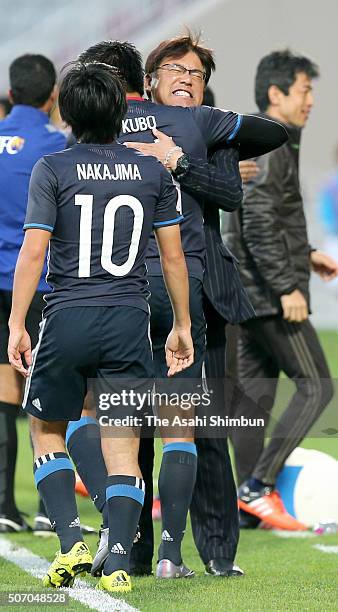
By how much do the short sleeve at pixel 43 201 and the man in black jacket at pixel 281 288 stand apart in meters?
2.44

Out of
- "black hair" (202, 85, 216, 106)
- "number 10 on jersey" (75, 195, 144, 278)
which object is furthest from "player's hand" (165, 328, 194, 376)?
"black hair" (202, 85, 216, 106)

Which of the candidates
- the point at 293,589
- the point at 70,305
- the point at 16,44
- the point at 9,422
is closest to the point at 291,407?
the point at 9,422

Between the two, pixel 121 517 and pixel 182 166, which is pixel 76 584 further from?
pixel 182 166

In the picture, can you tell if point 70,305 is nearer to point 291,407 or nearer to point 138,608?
point 138,608

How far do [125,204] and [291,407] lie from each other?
2.59 metres

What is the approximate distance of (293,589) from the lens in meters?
4.84

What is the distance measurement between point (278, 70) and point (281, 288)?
123 centimetres

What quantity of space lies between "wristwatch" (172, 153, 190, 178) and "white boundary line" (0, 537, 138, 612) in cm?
149

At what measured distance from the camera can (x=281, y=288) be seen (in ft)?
22.1

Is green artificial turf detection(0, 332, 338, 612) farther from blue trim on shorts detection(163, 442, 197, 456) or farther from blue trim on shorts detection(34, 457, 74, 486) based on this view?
blue trim on shorts detection(34, 457, 74, 486)

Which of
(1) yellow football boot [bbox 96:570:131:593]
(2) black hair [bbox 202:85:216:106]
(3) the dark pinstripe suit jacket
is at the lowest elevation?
(1) yellow football boot [bbox 96:570:131:593]

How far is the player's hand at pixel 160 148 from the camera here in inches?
192

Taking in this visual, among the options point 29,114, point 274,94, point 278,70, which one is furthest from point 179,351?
point 278,70

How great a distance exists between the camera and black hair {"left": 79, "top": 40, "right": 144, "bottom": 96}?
4957 mm
